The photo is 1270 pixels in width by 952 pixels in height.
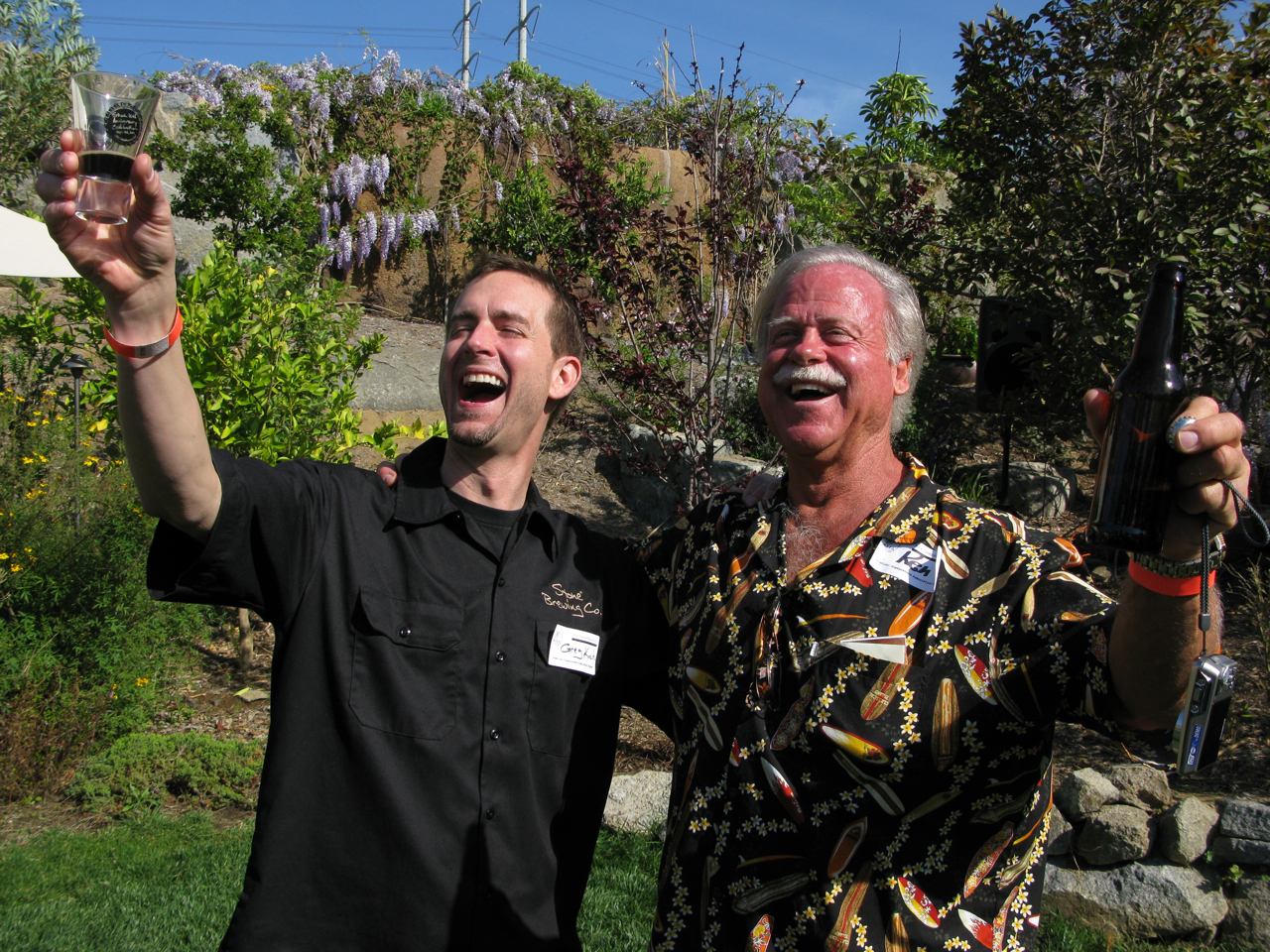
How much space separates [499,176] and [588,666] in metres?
13.1

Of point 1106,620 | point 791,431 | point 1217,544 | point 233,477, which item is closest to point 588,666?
point 791,431

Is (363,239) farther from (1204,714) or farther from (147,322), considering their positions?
(1204,714)

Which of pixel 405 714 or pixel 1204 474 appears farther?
pixel 405 714

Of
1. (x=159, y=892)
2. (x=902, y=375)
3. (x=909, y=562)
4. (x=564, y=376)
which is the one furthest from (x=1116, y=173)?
(x=159, y=892)

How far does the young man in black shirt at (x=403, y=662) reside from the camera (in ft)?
5.96

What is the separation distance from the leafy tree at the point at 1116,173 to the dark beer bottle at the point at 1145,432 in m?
4.64

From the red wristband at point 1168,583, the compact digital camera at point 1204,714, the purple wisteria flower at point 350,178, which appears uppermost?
the purple wisteria flower at point 350,178

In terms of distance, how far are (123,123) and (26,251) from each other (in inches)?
216

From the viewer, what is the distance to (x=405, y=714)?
6.47ft

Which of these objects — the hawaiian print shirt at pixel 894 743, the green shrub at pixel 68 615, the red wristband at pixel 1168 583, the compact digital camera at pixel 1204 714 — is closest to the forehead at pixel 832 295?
the hawaiian print shirt at pixel 894 743

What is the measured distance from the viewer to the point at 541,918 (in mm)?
2012

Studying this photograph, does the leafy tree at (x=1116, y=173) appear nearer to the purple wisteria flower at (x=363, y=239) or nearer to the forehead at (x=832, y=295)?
the forehead at (x=832, y=295)

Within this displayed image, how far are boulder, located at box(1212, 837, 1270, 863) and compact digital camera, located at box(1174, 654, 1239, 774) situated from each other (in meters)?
3.69

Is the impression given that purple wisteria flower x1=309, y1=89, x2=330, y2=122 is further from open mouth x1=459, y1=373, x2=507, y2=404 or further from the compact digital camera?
the compact digital camera
